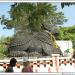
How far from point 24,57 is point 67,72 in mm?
776

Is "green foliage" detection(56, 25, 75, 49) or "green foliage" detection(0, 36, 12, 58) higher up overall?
"green foliage" detection(56, 25, 75, 49)

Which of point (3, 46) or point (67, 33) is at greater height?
point (67, 33)

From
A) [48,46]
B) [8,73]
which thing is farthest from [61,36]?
[8,73]

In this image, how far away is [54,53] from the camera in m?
6.43

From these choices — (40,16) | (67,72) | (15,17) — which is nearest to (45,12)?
(40,16)

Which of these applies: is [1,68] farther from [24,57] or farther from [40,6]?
[40,6]

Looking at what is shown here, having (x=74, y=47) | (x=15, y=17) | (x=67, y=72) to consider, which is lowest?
(x=67, y=72)

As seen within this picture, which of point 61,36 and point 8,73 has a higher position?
point 61,36

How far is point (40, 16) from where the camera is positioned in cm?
646

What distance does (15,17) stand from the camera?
254 inches

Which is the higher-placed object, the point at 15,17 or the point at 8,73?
the point at 15,17

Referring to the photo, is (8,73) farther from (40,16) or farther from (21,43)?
(40,16)

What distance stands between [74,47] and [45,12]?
784 millimetres

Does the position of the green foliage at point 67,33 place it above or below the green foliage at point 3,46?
above
